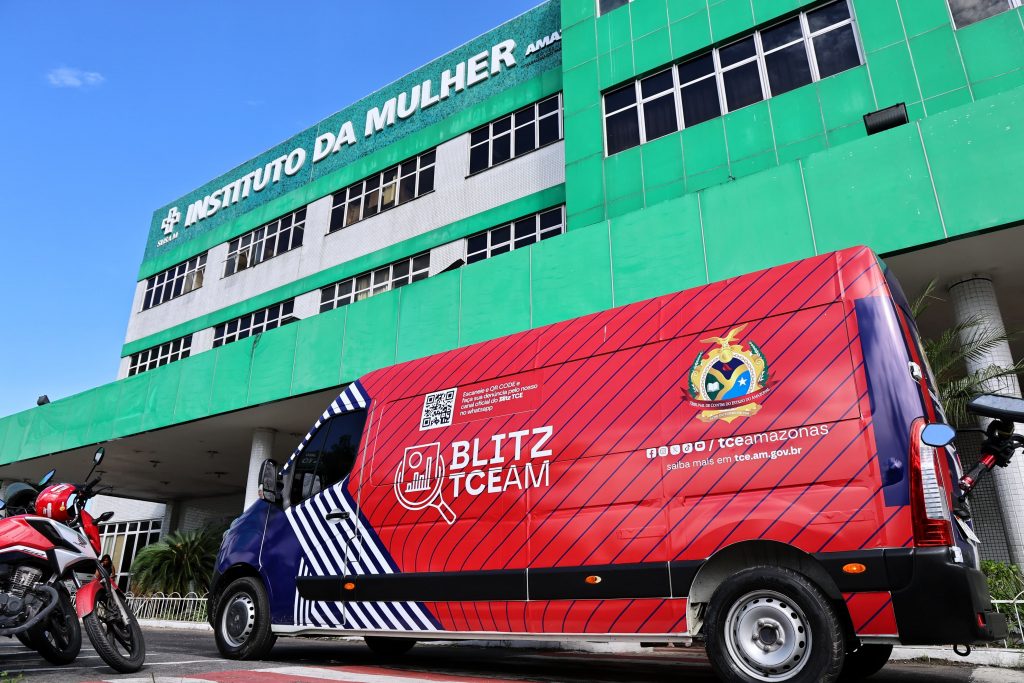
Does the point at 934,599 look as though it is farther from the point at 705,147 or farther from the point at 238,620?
the point at 705,147

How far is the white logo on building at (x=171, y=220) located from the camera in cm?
2973

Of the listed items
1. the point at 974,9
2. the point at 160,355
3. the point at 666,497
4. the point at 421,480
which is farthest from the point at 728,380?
the point at 160,355

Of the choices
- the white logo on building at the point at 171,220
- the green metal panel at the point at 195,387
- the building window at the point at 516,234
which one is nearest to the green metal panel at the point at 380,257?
the building window at the point at 516,234

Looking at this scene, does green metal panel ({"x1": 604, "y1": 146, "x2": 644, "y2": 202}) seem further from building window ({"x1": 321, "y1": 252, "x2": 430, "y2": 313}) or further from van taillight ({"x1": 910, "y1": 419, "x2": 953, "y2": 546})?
van taillight ({"x1": 910, "y1": 419, "x2": 953, "y2": 546})

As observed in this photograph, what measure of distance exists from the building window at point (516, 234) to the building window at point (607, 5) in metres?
4.66

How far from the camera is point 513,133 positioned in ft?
63.6

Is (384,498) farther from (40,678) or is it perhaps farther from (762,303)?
(762,303)

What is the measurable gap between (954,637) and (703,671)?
282cm

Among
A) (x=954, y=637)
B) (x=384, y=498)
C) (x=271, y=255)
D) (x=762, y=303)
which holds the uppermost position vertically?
(x=271, y=255)

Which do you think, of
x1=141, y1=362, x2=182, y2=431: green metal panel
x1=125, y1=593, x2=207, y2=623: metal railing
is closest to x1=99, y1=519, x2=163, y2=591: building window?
x1=125, y1=593, x2=207, y2=623: metal railing

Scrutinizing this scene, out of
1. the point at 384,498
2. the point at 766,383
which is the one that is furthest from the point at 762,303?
the point at 384,498

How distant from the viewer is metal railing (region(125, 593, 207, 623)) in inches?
666

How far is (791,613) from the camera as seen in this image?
4555mm

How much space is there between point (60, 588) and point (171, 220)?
88.9 feet
